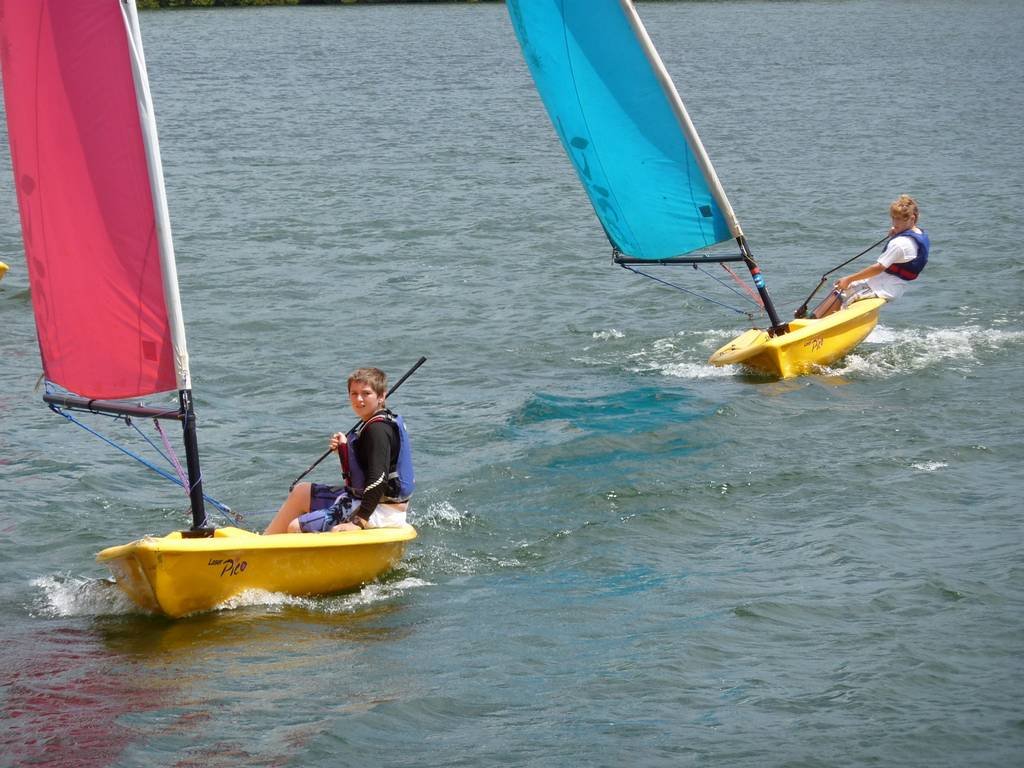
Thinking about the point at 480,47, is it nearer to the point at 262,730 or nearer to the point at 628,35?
the point at 628,35

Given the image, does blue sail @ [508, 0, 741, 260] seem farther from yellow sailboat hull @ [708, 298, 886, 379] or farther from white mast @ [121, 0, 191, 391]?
white mast @ [121, 0, 191, 391]

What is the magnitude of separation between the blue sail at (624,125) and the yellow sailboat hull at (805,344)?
1284 millimetres

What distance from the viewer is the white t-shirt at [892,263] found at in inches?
633

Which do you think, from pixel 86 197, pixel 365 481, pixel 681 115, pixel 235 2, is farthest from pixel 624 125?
pixel 235 2

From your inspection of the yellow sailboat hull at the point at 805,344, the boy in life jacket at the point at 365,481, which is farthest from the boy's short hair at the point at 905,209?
the boy in life jacket at the point at 365,481

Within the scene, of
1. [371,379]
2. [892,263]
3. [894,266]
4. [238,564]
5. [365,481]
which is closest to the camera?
[238,564]

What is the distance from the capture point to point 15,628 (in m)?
9.84

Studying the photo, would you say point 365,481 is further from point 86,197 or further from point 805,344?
point 805,344

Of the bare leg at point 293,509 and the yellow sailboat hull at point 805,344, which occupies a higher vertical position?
the bare leg at point 293,509

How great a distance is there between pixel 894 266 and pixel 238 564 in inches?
365

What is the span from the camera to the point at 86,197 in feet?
31.9

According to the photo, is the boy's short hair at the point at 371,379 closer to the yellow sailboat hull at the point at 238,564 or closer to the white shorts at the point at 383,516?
the white shorts at the point at 383,516

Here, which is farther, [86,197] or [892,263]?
[892,263]

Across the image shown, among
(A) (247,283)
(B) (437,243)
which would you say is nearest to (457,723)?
(A) (247,283)
